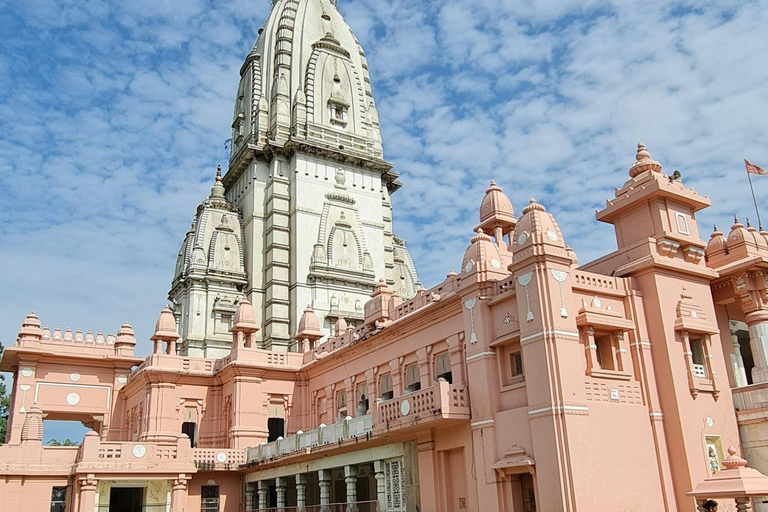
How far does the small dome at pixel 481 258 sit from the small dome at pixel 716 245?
7.15 meters

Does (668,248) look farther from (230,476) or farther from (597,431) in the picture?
(230,476)

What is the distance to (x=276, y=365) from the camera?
3325 centimetres

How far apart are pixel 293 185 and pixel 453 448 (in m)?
25.9

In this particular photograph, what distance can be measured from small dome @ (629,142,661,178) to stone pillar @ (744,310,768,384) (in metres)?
5.26

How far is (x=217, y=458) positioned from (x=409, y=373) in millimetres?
9098

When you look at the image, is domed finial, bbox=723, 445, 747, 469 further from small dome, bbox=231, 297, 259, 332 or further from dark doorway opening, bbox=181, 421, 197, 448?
dark doorway opening, bbox=181, 421, 197, 448

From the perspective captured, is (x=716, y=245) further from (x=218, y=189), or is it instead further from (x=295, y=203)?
(x=218, y=189)

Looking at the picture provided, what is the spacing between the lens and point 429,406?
2145cm

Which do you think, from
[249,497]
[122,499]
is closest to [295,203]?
[122,499]

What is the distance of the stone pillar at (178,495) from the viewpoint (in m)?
27.7

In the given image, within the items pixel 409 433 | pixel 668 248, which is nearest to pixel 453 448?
pixel 409 433

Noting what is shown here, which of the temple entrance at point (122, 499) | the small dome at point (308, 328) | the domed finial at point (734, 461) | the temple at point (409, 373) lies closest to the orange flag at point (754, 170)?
the temple at point (409, 373)

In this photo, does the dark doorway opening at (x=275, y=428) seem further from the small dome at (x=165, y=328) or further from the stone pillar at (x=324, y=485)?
the stone pillar at (x=324, y=485)

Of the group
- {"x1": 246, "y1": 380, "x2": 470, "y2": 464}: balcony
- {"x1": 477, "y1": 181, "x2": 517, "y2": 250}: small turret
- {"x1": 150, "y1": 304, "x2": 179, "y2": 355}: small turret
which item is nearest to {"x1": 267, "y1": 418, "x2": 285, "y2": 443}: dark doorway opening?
{"x1": 150, "y1": 304, "x2": 179, "y2": 355}: small turret
